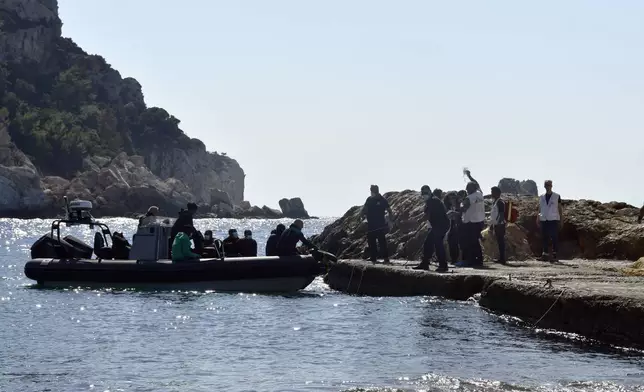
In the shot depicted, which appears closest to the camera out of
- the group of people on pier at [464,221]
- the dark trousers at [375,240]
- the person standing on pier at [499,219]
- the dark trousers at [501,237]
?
the group of people on pier at [464,221]

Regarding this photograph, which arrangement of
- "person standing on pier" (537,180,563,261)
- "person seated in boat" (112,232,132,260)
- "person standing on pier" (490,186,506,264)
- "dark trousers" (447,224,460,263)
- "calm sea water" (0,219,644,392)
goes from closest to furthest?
"calm sea water" (0,219,644,392), "person standing on pier" (490,186,506,264), "person standing on pier" (537,180,563,261), "dark trousers" (447,224,460,263), "person seated in boat" (112,232,132,260)

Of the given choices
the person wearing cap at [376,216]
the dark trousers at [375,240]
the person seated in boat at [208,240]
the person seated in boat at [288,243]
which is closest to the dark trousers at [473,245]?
the person wearing cap at [376,216]

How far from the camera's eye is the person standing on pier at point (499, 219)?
20345 mm

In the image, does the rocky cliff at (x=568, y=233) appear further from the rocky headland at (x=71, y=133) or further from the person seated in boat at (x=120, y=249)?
the rocky headland at (x=71, y=133)

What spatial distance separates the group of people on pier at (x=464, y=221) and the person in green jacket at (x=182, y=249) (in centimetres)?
408

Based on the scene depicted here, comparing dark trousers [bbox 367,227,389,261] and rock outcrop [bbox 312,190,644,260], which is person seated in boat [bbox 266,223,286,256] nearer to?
dark trousers [bbox 367,227,389,261]

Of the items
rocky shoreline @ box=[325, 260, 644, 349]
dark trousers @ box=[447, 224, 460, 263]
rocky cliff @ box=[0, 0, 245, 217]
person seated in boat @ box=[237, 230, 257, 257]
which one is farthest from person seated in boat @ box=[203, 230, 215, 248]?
rocky cliff @ box=[0, 0, 245, 217]

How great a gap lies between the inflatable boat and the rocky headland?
4571 inches

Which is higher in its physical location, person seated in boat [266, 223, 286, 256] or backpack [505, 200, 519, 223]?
backpack [505, 200, 519, 223]

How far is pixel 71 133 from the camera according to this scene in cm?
16712

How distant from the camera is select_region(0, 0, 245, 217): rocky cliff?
14725 centimetres

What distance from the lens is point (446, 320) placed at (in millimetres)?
16156

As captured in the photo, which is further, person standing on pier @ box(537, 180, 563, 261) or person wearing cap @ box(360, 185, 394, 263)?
person wearing cap @ box(360, 185, 394, 263)

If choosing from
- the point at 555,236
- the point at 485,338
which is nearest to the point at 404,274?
the point at 555,236
